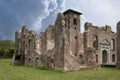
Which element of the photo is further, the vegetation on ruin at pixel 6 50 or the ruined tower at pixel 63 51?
the vegetation on ruin at pixel 6 50

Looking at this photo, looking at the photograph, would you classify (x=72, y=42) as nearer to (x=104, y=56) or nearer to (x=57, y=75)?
(x=104, y=56)

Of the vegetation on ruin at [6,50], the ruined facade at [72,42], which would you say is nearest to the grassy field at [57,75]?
the ruined facade at [72,42]

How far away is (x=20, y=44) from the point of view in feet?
171

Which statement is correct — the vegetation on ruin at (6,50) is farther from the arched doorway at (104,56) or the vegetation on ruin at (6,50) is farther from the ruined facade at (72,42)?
the arched doorway at (104,56)

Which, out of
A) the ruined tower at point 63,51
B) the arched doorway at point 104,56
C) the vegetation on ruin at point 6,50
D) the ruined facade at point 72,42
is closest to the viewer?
the ruined tower at point 63,51

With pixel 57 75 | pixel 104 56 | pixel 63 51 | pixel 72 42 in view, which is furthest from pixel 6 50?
pixel 57 75

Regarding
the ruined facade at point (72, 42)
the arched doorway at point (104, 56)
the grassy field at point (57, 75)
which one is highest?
the ruined facade at point (72, 42)

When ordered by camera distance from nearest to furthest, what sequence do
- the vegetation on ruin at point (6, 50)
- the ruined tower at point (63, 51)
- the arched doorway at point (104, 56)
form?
the ruined tower at point (63, 51), the arched doorway at point (104, 56), the vegetation on ruin at point (6, 50)

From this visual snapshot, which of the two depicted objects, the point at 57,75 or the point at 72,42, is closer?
the point at 57,75

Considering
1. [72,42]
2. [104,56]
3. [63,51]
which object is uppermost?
[72,42]

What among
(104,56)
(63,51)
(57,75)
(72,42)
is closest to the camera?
(57,75)

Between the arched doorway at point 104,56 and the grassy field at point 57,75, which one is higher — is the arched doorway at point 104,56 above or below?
above

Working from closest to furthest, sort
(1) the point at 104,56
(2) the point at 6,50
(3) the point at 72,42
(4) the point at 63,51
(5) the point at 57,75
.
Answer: (5) the point at 57,75
(4) the point at 63,51
(3) the point at 72,42
(1) the point at 104,56
(2) the point at 6,50

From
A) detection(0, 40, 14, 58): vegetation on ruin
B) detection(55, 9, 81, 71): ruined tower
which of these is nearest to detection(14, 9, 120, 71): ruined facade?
detection(55, 9, 81, 71): ruined tower
